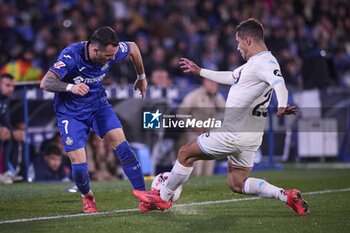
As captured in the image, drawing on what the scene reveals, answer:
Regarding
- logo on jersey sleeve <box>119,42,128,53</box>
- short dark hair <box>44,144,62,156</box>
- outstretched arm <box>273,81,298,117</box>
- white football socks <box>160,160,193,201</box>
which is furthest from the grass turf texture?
logo on jersey sleeve <box>119,42,128,53</box>

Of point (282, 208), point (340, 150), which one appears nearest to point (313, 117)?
point (340, 150)

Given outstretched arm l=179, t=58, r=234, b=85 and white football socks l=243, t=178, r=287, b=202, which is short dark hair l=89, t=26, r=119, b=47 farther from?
white football socks l=243, t=178, r=287, b=202

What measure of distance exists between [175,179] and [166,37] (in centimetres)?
1247

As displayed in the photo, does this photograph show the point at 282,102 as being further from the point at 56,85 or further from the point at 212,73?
the point at 56,85

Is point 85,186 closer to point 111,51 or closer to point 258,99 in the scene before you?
point 111,51

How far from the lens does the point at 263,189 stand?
8.50m

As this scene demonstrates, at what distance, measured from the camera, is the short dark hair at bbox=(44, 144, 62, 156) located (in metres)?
14.5

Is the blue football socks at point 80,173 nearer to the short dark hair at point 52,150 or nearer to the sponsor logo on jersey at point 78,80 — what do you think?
the sponsor logo on jersey at point 78,80

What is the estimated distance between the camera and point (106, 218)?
28.2 ft

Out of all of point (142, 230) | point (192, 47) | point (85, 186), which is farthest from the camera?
point (192, 47)

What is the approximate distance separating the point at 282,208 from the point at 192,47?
38.0ft

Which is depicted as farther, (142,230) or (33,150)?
(33,150)

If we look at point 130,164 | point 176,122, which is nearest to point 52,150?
point 176,122

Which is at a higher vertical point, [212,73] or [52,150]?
[212,73]
